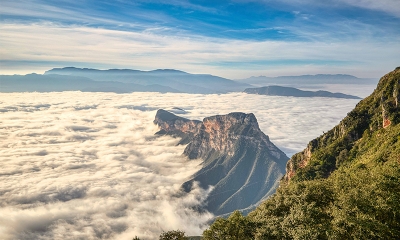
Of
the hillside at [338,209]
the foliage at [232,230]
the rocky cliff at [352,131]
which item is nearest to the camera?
the hillside at [338,209]

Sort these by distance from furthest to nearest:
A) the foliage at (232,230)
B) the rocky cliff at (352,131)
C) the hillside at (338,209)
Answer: the rocky cliff at (352,131) < the foliage at (232,230) < the hillside at (338,209)

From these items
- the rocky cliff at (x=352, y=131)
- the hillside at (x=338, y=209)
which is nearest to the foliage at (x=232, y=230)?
the hillside at (x=338, y=209)

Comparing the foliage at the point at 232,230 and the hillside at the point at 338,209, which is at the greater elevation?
the hillside at the point at 338,209

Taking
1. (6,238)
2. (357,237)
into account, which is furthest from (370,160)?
(6,238)

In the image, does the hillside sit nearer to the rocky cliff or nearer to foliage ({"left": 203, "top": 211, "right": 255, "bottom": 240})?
foliage ({"left": 203, "top": 211, "right": 255, "bottom": 240})

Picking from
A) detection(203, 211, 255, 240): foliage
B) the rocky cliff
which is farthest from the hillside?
the rocky cliff

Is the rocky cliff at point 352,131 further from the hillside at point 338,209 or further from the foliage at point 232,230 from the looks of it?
the foliage at point 232,230

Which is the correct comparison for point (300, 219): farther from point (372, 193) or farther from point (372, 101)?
point (372, 101)

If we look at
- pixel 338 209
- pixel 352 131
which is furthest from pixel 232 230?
pixel 352 131

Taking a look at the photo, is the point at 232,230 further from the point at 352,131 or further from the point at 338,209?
the point at 352,131
